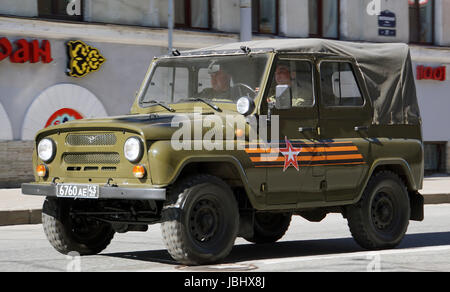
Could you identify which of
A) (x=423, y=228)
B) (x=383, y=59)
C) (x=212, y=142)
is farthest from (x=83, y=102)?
(x=212, y=142)

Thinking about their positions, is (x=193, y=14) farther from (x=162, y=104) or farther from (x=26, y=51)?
(x=162, y=104)

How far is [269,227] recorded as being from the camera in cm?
1075

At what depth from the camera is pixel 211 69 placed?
31.0 ft

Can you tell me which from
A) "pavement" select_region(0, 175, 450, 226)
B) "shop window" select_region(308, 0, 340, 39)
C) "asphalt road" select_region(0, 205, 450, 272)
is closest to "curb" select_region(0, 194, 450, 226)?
"pavement" select_region(0, 175, 450, 226)

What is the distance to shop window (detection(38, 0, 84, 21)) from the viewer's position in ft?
68.6

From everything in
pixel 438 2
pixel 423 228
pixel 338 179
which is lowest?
pixel 423 228

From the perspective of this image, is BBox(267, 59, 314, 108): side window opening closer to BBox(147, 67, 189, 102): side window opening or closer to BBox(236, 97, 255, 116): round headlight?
BBox(236, 97, 255, 116): round headlight

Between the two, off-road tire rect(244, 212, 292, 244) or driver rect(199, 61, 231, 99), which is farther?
off-road tire rect(244, 212, 292, 244)

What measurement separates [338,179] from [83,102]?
1282 centimetres

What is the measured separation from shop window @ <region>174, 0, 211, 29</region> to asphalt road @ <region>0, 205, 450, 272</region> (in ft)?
38.5

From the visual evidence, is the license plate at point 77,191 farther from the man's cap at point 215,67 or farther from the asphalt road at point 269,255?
the man's cap at point 215,67

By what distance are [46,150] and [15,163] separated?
1188 centimetres

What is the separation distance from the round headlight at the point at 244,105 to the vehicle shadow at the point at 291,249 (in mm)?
1387
